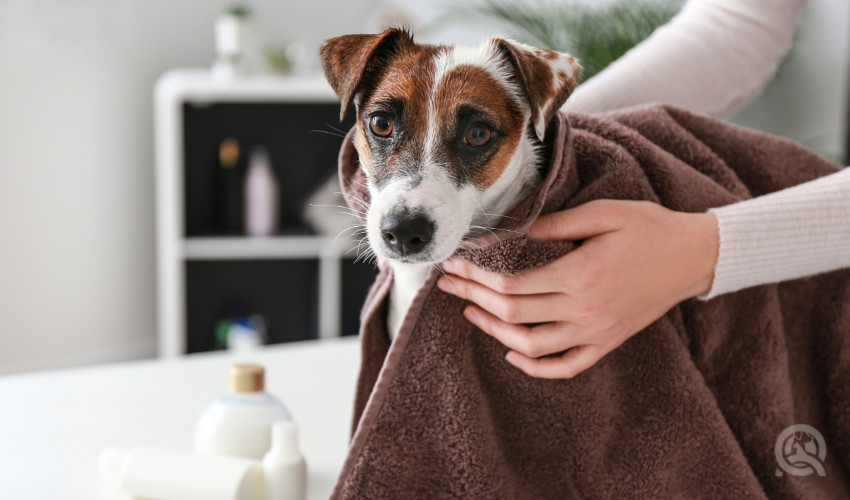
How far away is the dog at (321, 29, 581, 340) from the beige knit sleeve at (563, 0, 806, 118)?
0.29 meters

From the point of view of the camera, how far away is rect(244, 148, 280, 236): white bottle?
2.89m

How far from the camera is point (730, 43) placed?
1.19 meters

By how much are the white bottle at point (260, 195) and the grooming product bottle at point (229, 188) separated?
4cm

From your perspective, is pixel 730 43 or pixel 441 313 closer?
pixel 441 313

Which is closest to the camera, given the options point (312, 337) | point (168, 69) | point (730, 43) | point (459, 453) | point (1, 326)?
point (459, 453)

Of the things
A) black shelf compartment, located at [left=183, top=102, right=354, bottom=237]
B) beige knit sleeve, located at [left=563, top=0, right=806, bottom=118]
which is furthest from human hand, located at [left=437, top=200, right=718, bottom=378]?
black shelf compartment, located at [left=183, top=102, right=354, bottom=237]

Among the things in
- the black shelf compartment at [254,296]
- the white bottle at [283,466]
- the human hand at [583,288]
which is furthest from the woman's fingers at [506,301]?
the black shelf compartment at [254,296]

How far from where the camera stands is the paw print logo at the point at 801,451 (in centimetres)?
88

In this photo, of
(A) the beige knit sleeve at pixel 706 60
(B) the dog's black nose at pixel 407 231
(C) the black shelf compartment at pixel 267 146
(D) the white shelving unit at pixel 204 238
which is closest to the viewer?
(B) the dog's black nose at pixel 407 231

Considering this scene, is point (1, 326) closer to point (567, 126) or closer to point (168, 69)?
point (168, 69)

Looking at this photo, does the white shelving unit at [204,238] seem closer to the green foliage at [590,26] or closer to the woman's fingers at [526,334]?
the green foliage at [590,26]

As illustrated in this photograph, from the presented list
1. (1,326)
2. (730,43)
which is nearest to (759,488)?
(730,43)

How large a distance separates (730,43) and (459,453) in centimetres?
81

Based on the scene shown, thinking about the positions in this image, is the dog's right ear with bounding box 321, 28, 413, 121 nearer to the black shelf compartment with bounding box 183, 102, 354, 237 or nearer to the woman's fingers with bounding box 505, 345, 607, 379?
the woman's fingers with bounding box 505, 345, 607, 379
